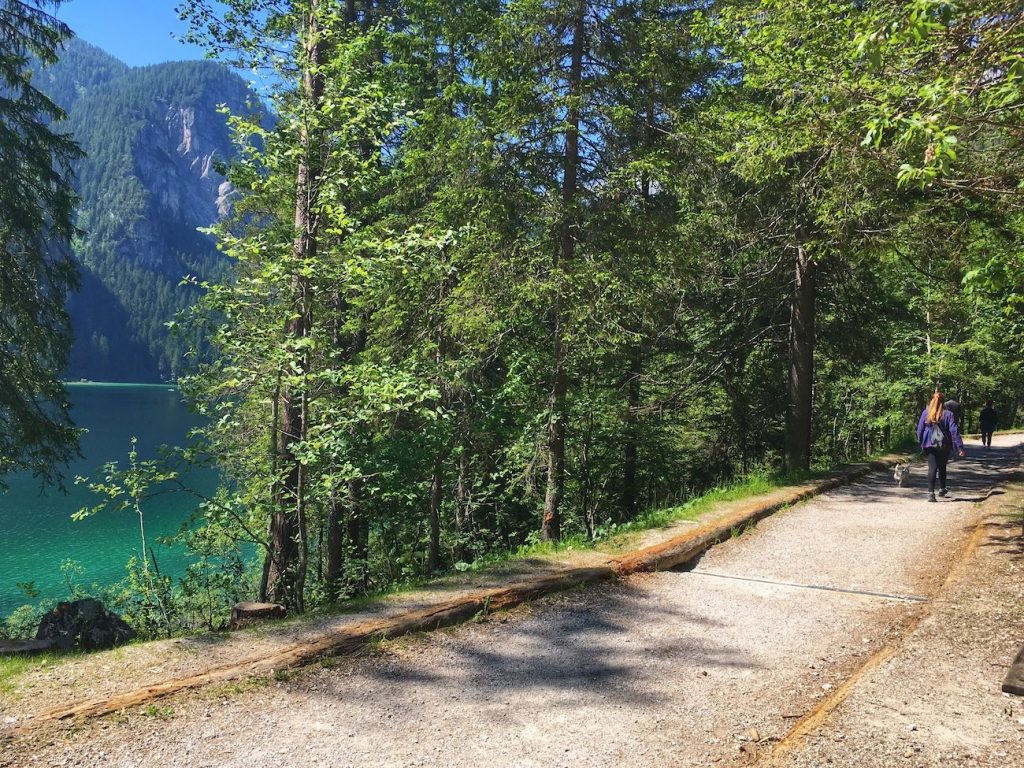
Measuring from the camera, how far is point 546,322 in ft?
33.3

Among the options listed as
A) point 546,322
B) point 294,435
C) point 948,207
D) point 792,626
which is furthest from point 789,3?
point 294,435

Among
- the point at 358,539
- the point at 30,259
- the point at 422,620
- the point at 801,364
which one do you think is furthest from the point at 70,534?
the point at 422,620

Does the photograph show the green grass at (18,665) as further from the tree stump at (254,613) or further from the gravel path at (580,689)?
the tree stump at (254,613)

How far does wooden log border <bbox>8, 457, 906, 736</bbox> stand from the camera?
334cm

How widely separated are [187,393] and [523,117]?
5.50 meters

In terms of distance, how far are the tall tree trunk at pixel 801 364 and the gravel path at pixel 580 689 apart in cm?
622

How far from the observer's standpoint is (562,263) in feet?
30.5

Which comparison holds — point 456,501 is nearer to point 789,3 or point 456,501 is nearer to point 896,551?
point 896,551

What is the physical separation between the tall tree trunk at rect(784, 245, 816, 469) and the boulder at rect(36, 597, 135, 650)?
35.3 ft

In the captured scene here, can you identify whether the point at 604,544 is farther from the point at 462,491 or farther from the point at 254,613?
the point at 462,491

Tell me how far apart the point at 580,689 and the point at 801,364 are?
383 inches

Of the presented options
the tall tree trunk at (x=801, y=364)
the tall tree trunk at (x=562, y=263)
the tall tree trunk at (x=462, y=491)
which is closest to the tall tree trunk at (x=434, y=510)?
the tall tree trunk at (x=462, y=491)

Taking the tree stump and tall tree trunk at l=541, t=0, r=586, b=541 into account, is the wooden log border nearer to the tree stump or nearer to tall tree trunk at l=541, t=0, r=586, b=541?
the tree stump

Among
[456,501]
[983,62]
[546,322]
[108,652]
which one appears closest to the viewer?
[108,652]
